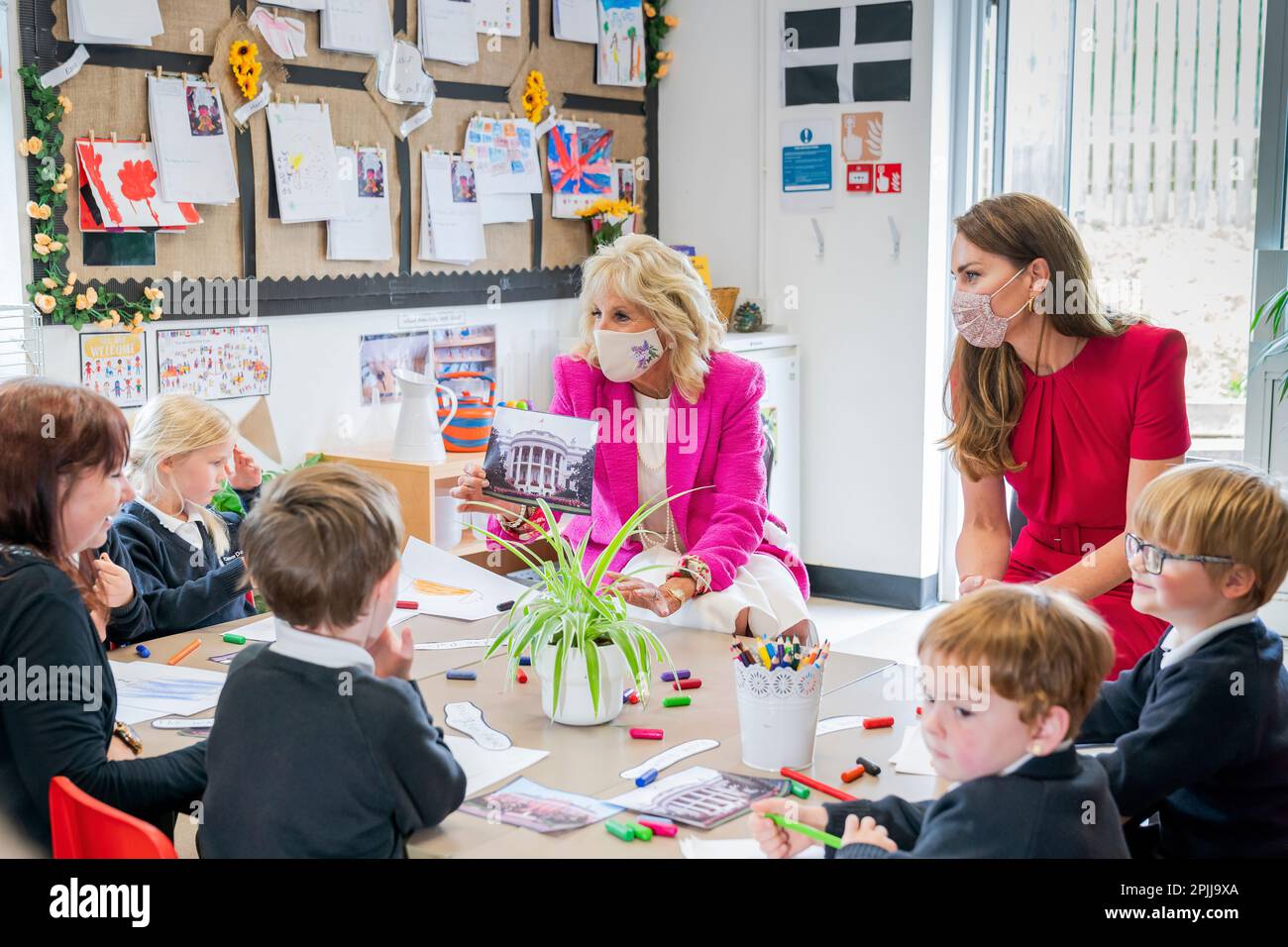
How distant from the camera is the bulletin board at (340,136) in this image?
11.1 feet

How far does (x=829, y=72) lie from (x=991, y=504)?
2.75 meters

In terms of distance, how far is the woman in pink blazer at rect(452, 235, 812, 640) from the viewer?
2.85 meters

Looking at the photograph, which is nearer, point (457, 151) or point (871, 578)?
point (457, 151)

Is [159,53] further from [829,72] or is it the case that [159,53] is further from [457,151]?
[829,72]

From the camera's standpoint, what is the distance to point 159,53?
3.50m

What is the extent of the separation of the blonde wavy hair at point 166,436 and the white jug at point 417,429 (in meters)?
1.26

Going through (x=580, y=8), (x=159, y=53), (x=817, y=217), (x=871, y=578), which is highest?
(x=580, y=8)

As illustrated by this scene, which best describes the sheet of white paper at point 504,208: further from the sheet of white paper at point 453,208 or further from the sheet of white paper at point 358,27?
the sheet of white paper at point 358,27

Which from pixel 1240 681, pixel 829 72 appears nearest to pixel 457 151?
pixel 829 72

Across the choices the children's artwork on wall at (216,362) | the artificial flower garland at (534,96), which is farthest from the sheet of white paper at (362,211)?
the artificial flower garland at (534,96)

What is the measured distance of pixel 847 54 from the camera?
16.0 feet

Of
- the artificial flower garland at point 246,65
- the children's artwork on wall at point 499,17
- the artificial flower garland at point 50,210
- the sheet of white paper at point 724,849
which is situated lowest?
the sheet of white paper at point 724,849

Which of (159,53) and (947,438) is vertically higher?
(159,53)

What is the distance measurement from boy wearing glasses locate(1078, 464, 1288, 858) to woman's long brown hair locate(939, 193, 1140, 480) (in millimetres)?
761
